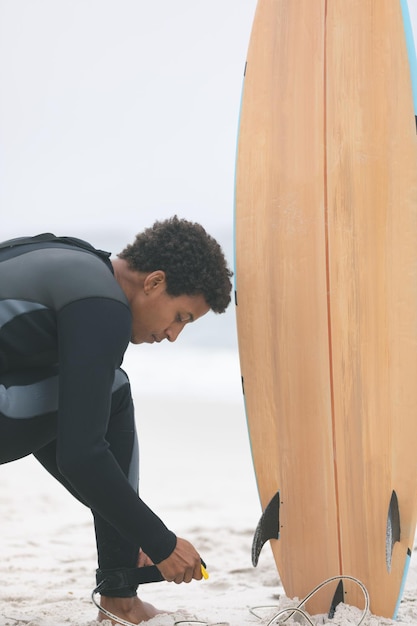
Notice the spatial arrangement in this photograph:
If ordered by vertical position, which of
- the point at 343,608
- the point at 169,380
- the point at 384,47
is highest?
the point at 384,47

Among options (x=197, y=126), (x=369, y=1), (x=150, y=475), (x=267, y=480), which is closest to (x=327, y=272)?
(x=267, y=480)

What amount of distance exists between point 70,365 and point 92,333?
0.22 ft

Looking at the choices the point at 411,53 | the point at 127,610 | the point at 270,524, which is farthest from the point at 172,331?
the point at 411,53

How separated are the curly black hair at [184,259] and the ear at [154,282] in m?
0.01

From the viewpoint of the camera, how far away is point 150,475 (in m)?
4.09

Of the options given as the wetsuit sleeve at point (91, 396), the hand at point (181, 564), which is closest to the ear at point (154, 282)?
the wetsuit sleeve at point (91, 396)

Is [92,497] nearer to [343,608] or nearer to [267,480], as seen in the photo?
[267,480]

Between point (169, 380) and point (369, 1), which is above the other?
point (369, 1)

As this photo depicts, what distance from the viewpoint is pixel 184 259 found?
1.57 meters

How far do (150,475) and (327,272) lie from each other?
Answer: 8.31 feet

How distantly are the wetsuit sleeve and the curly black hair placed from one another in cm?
18

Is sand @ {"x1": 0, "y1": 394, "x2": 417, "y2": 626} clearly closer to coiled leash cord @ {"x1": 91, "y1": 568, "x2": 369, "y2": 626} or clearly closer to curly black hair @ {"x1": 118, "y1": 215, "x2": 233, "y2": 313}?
coiled leash cord @ {"x1": 91, "y1": 568, "x2": 369, "y2": 626}

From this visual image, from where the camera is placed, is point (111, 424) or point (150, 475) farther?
point (150, 475)

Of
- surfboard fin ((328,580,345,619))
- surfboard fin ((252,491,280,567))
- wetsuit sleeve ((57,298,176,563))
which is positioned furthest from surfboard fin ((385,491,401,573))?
wetsuit sleeve ((57,298,176,563))
